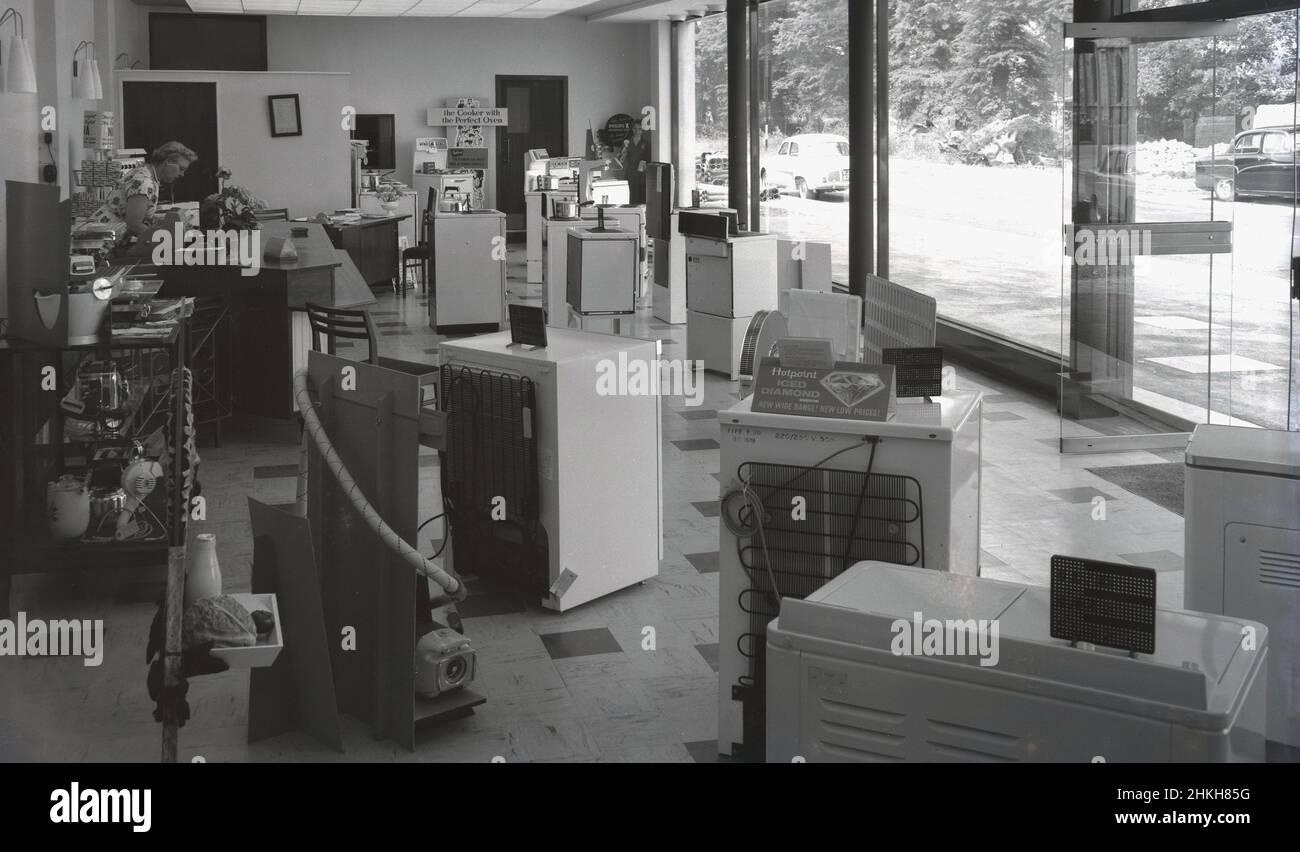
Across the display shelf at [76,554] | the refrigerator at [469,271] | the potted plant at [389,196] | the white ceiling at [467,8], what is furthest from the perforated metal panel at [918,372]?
the white ceiling at [467,8]

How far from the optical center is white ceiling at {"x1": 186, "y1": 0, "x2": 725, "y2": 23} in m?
16.3

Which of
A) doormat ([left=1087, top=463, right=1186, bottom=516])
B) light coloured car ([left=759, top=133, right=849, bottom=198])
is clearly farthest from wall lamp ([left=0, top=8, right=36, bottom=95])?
light coloured car ([left=759, top=133, right=849, bottom=198])

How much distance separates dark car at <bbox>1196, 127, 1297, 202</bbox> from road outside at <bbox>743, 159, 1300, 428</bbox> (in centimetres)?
8

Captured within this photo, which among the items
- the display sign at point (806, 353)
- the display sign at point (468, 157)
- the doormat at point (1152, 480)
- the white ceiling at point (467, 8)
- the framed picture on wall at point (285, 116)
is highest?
the white ceiling at point (467, 8)

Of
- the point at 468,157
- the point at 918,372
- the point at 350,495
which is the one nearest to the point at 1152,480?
the point at 918,372

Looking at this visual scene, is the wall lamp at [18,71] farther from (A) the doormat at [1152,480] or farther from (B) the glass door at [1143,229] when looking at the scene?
(A) the doormat at [1152,480]

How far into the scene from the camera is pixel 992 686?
1951mm

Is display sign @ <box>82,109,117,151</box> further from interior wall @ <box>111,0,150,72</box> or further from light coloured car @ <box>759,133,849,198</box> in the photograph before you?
light coloured car @ <box>759,133,849,198</box>

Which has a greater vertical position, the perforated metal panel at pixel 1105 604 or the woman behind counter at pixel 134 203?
the woman behind counter at pixel 134 203

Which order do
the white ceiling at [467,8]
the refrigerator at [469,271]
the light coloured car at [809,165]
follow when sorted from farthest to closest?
the white ceiling at [467,8] → the light coloured car at [809,165] → the refrigerator at [469,271]

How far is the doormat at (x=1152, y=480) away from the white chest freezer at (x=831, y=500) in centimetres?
348

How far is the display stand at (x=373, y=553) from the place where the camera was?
Answer: 354 cm
